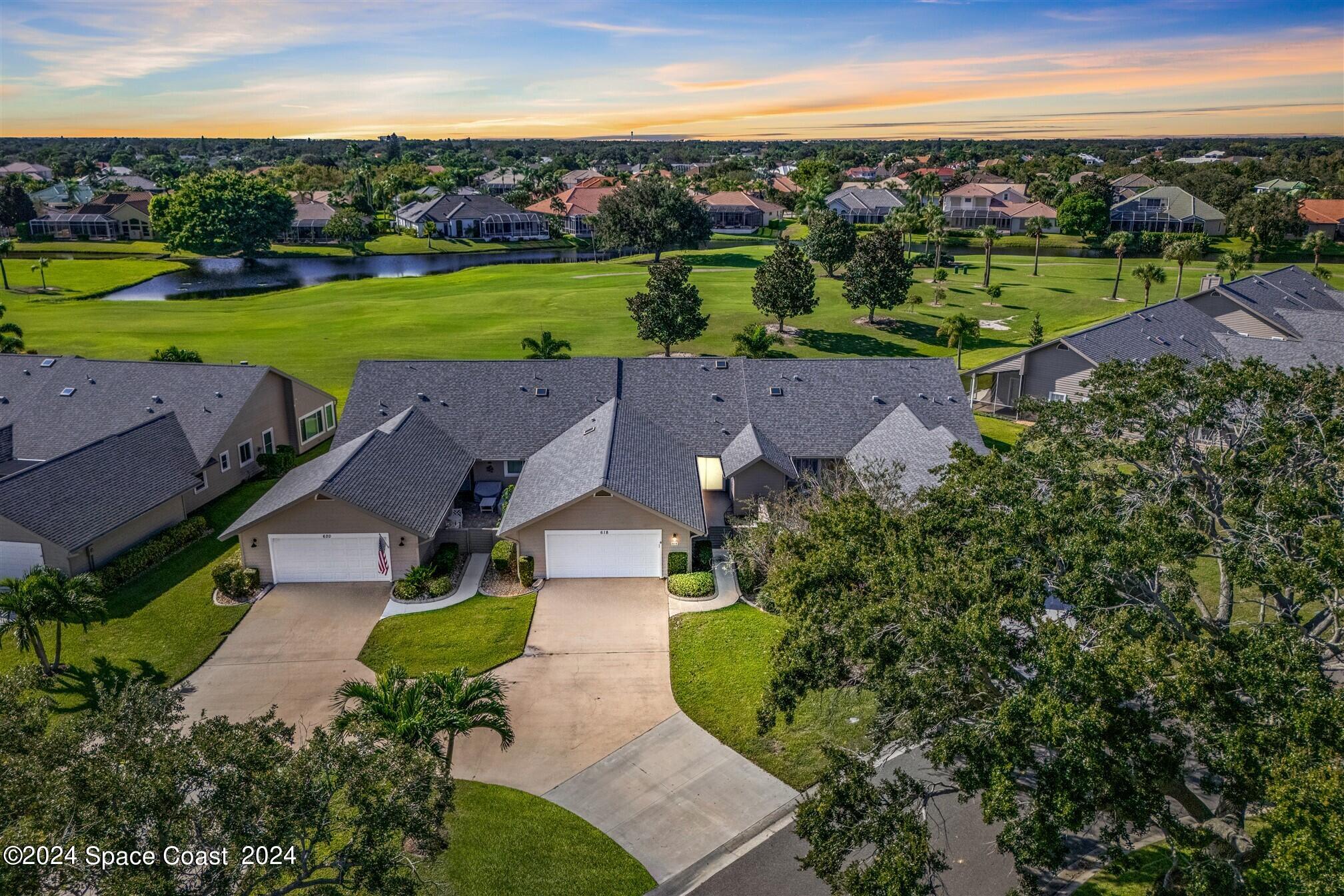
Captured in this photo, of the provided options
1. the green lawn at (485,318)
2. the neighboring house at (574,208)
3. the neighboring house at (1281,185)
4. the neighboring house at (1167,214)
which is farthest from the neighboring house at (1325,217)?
the neighboring house at (574,208)

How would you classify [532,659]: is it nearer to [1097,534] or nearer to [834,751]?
[834,751]

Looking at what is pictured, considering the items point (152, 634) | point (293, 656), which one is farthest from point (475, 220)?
point (293, 656)

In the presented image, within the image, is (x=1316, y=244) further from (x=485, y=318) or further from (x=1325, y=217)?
(x=485, y=318)

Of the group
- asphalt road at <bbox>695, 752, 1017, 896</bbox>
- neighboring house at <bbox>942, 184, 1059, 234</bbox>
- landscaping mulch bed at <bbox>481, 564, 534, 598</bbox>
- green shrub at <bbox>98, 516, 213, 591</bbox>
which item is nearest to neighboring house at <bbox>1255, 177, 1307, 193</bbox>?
neighboring house at <bbox>942, 184, 1059, 234</bbox>

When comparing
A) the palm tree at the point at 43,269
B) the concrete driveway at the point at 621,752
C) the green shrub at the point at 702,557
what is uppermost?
the palm tree at the point at 43,269

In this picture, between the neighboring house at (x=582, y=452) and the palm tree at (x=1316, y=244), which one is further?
the palm tree at (x=1316, y=244)

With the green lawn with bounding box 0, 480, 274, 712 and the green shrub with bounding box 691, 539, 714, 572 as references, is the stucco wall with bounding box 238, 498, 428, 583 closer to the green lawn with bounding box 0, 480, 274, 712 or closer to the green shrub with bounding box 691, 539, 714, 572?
the green lawn with bounding box 0, 480, 274, 712

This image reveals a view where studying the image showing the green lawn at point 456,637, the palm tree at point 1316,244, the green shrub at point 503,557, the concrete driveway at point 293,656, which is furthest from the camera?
the palm tree at point 1316,244

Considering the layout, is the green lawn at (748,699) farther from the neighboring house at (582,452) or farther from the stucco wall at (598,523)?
the neighboring house at (582,452)
